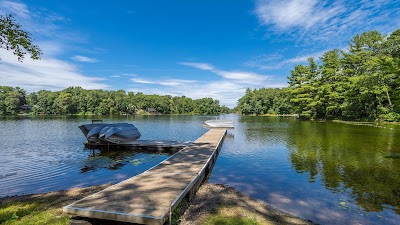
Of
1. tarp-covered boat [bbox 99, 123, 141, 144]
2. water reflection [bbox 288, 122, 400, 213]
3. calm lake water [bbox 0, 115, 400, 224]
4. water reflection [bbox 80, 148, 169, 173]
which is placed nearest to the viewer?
calm lake water [bbox 0, 115, 400, 224]

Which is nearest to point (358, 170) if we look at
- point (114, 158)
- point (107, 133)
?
point (114, 158)

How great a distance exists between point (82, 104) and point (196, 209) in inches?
4163

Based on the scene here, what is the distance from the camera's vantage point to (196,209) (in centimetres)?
641

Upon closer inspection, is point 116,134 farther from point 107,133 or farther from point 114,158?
point 114,158

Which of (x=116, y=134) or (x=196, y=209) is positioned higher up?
(x=116, y=134)

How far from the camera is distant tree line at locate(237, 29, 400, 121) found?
114 ft

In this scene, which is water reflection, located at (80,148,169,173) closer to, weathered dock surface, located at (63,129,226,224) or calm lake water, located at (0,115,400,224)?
calm lake water, located at (0,115,400,224)

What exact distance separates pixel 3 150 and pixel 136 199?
643 inches

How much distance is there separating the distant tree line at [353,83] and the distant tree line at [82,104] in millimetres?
75091

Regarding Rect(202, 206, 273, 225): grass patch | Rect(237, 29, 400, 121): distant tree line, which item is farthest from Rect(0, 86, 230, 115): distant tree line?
Rect(202, 206, 273, 225): grass patch

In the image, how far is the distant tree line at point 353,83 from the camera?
3481cm

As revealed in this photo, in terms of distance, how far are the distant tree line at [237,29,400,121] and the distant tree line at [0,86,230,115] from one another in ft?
246

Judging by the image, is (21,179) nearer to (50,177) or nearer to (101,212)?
(50,177)

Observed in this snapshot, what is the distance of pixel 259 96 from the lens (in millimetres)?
101125
